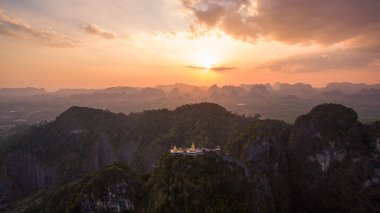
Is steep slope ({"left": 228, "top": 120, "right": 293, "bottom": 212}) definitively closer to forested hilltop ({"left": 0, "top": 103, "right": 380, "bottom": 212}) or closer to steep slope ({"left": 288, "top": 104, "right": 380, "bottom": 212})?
forested hilltop ({"left": 0, "top": 103, "right": 380, "bottom": 212})

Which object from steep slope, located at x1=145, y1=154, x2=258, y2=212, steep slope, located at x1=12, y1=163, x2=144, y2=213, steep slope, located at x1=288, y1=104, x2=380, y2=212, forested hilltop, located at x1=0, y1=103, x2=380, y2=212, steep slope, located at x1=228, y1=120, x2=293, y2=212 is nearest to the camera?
steep slope, located at x1=145, y1=154, x2=258, y2=212

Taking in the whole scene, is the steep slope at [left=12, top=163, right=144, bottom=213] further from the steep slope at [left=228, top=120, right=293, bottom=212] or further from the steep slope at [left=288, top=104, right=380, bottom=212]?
the steep slope at [left=288, top=104, right=380, bottom=212]

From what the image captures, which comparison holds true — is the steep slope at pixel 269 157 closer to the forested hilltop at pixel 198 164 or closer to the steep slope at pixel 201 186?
the forested hilltop at pixel 198 164

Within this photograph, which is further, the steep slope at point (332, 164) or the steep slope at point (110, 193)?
the steep slope at point (332, 164)

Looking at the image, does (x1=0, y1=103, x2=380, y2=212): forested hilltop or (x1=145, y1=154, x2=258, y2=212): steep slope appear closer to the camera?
(x1=145, y1=154, x2=258, y2=212): steep slope

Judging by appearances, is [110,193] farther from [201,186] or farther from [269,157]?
[269,157]

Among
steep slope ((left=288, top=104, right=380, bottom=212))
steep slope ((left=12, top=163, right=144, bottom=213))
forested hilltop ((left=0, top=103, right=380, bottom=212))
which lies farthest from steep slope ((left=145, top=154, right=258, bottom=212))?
steep slope ((left=288, top=104, right=380, bottom=212))

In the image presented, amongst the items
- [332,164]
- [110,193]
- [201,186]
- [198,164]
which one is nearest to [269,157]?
[332,164]

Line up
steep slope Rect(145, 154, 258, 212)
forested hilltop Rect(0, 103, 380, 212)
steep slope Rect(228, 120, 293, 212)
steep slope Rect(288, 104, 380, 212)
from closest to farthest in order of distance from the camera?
steep slope Rect(145, 154, 258, 212) → forested hilltop Rect(0, 103, 380, 212) → steep slope Rect(288, 104, 380, 212) → steep slope Rect(228, 120, 293, 212)

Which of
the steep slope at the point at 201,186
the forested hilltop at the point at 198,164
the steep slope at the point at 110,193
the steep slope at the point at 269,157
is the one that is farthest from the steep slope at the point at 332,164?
the steep slope at the point at 110,193
